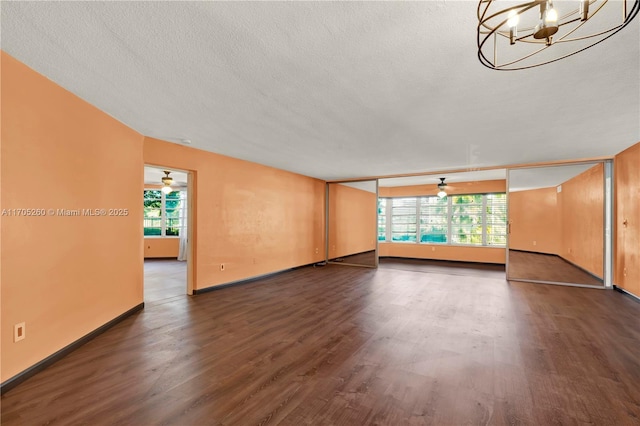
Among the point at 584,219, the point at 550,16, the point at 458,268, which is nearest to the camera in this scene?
the point at 550,16

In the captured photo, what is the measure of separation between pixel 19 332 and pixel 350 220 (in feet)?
25.9

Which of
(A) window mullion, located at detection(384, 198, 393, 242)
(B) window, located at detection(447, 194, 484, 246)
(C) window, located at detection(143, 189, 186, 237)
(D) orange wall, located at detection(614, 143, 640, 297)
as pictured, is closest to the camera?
(D) orange wall, located at detection(614, 143, 640, 297)

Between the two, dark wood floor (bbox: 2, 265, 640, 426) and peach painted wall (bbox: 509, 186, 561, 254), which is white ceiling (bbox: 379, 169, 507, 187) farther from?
dark wood floor (bbox: 2, 265, 640, 426)

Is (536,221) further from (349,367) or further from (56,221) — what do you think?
(56,221)

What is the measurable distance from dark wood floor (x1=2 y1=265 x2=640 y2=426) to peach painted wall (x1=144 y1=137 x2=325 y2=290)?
3.36 feet

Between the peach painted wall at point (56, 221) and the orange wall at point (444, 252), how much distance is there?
7.96 meters

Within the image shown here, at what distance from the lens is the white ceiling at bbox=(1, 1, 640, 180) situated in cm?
167

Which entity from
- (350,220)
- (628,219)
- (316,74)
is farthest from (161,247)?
(628,219)

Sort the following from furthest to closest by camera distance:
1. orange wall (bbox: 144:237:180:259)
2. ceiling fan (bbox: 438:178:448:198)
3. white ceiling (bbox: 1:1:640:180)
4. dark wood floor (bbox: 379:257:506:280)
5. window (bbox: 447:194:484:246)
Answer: orange wall (bbox: 144:237:180:259), window (bbox: 447:194:484:246), ceiling fan (bbox: 438:178:448:198), dark wood floor (bbox: 379:257:506:280), white ceiling (bbox: 1:1:640:180)

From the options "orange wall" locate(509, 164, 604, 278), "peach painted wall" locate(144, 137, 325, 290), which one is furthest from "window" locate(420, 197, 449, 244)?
"peach painted wall" locate(144, 137, 325, 290)

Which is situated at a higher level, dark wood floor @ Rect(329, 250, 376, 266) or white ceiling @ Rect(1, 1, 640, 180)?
white ceiling @ Rect(1, 1, 640, 180)

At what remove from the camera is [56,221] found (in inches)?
99.8

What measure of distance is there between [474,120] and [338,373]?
124 inches

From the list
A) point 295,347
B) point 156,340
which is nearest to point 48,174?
point 156,340
